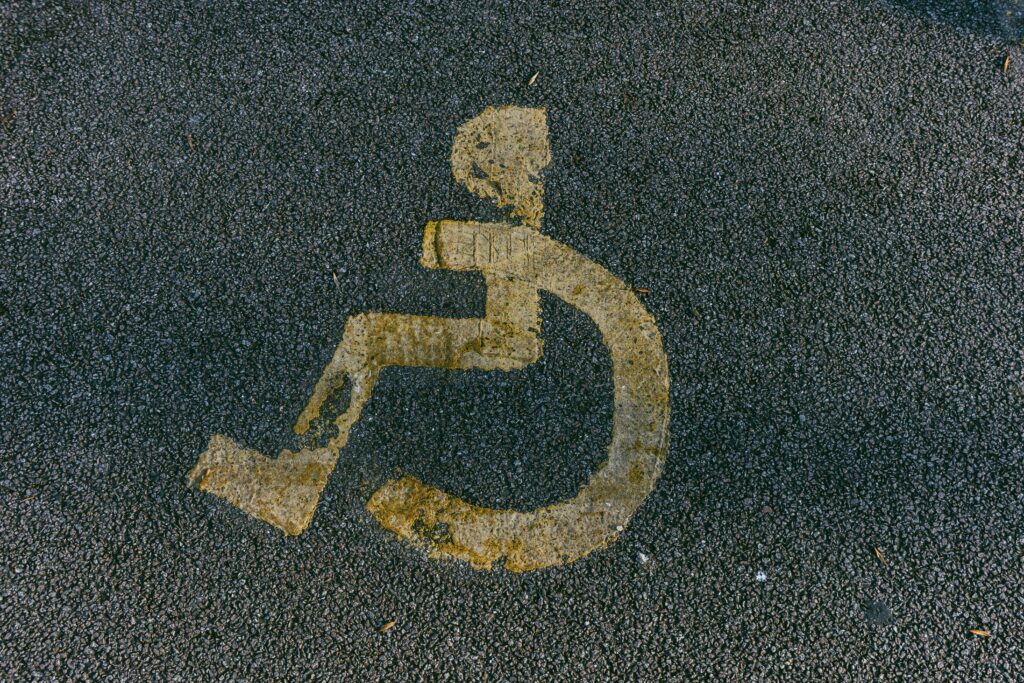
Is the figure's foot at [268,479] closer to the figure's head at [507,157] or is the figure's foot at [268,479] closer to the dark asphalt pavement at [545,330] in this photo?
the dark asphalt pavement at [545,330]

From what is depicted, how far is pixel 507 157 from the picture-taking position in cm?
240

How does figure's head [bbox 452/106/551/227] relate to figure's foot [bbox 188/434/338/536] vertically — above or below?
above

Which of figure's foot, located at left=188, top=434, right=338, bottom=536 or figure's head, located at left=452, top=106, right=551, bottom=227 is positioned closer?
figure's foot, located at left=188, top=434, right=338, bottom=536

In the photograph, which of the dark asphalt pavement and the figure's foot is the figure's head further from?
the figure's foot

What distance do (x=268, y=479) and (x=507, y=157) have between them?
138 centimetres

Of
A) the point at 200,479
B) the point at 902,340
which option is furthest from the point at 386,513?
the point at 902,340

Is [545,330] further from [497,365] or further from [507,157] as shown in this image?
[507,157]

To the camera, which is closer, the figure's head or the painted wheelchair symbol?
the painted wheelchair symbol

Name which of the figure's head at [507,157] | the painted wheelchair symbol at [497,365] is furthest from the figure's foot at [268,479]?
the figure's head at [507,157]

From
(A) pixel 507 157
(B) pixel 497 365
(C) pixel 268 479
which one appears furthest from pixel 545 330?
(C) pixel 268 479

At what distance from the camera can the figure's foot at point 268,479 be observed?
6.72 ft

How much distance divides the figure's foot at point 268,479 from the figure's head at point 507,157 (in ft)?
3.47

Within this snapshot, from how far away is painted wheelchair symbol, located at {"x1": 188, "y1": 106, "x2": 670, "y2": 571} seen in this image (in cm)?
206

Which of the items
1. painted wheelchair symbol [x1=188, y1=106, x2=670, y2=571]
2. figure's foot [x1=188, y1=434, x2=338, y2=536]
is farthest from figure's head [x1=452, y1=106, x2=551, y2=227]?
figure's foot [x1=188, y1=434, x2=338, y2=536]
